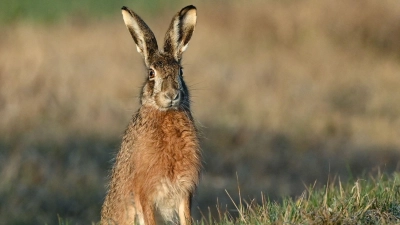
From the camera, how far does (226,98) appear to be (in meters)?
14.6

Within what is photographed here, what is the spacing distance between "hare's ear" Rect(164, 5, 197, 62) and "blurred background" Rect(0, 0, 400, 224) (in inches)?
43.9

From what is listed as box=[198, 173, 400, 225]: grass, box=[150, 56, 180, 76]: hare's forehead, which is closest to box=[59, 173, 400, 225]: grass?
box=[198, 173, 400, 225]: grass

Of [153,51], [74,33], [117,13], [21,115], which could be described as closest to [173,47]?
[153,51]

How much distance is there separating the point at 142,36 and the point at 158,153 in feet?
3.41

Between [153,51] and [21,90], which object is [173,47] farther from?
[21,90]

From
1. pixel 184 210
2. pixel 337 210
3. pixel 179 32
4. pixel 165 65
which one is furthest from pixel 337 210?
pixel 179 32

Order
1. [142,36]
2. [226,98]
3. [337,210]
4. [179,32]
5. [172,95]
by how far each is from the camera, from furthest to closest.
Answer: [226,98], [179,32], [142,36], [172,95], [337,210]

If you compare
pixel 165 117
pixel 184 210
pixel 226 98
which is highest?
pixel 165 117

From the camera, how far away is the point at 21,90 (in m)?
12.9

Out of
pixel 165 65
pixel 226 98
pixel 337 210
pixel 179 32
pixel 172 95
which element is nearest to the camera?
pixel 337 210

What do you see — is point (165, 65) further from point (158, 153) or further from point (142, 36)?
point (158, 153)

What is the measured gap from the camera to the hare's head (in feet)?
20.6

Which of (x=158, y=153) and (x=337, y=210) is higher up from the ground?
(x=158, y=153)

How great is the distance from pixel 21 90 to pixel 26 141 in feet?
4.90
